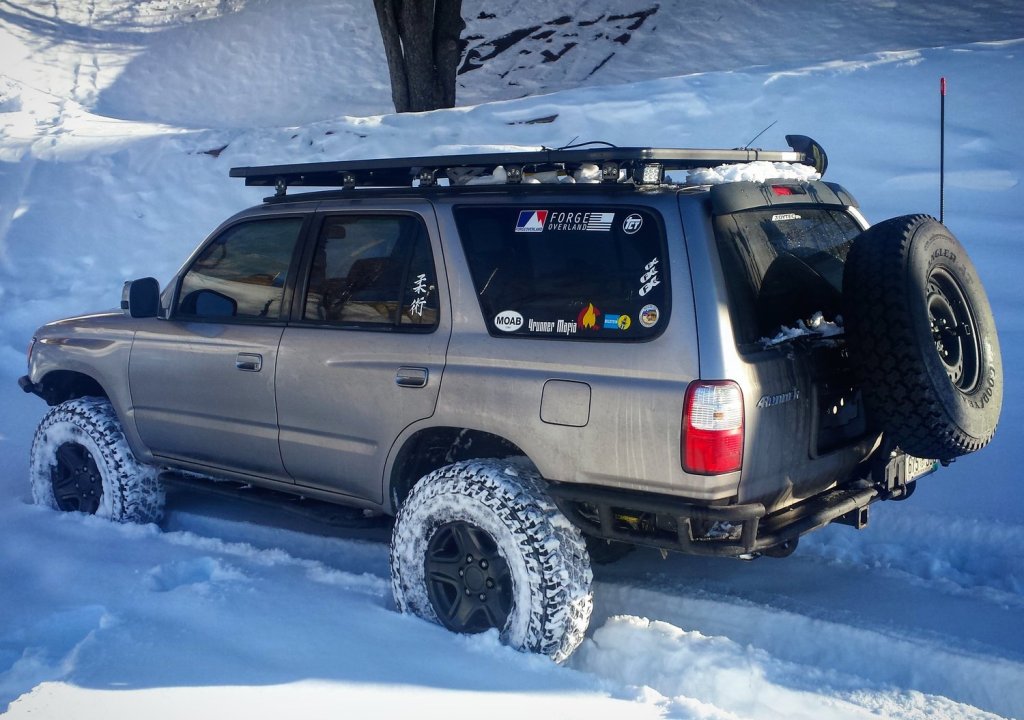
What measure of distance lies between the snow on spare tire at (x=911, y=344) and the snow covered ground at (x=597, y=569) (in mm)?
869

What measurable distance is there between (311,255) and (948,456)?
274 cm

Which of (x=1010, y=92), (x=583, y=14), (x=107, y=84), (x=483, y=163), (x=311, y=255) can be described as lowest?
(x=311, y=255)

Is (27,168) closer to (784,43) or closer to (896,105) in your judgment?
(896,105)

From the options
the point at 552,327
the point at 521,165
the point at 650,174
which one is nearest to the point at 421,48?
the point at 521,165

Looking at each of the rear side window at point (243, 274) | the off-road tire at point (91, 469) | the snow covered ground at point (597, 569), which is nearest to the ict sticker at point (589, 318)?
the snow covered ground at point (597, 569)

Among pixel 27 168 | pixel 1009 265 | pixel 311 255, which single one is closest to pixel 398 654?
pixel 311 255

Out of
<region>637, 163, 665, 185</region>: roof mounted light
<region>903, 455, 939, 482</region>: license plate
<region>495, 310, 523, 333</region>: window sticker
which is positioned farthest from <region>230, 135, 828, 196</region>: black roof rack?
<region>903, 455, 939, 482</region>: license plate

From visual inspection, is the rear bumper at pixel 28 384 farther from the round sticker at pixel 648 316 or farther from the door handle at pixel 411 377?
the round sticker at pixel 648 316

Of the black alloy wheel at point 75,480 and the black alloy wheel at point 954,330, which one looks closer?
the black alloy wheel at point 954,330

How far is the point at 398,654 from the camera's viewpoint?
3578 mm

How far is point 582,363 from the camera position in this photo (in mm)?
3504

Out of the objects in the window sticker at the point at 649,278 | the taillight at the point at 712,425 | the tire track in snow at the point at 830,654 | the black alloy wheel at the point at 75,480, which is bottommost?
the tire track in snow at the point at 830,654

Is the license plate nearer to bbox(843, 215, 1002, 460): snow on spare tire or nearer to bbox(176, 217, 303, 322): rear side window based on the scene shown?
bbox(843, 215, 1002, 460): snow on spare tire

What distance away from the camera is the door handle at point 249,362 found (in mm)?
4508
